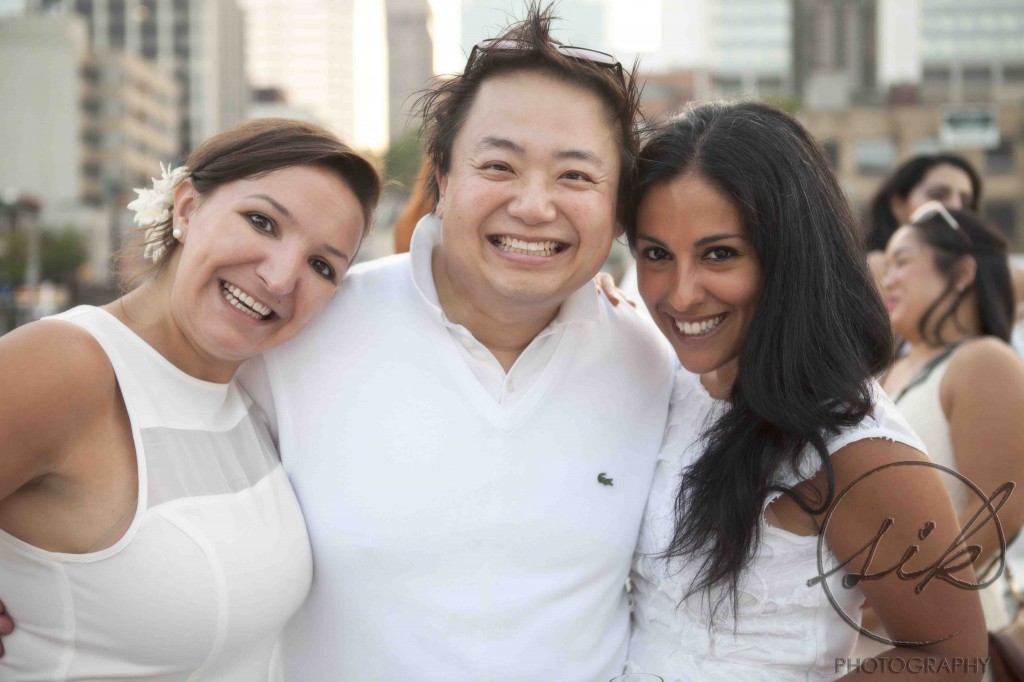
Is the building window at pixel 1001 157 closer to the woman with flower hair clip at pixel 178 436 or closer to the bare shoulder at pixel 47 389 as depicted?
the woman with flower hair clip at pixel 178 436

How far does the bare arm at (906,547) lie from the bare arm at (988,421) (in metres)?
0.65

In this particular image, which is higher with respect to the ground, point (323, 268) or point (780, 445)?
point (323, 268)

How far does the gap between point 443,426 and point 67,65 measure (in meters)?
73.8

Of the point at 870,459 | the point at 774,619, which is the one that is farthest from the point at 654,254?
the point at 774,619

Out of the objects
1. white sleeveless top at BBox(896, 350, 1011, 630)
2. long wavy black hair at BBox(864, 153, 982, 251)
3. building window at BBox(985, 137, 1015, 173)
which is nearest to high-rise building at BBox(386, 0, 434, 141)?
building window at BBox(985, 137, 1015, 173)

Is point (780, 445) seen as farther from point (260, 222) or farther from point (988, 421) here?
point (260, 222)

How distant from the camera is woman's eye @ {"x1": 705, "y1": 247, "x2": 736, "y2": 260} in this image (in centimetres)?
238

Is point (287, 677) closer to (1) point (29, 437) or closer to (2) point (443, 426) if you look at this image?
(2) point (443, 426)

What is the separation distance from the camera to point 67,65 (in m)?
66.0

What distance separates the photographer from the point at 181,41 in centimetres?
9406

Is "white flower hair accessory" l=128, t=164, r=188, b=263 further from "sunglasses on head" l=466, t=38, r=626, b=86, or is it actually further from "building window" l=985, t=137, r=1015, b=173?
"building window" l=985, t=137, r=1015, b=173

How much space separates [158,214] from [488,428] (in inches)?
41.3

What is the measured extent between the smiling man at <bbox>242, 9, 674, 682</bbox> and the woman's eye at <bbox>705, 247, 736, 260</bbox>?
303mm

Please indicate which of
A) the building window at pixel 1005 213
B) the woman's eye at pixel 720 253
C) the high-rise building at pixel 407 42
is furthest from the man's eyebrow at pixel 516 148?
the high-rise building at pixel 407 42
